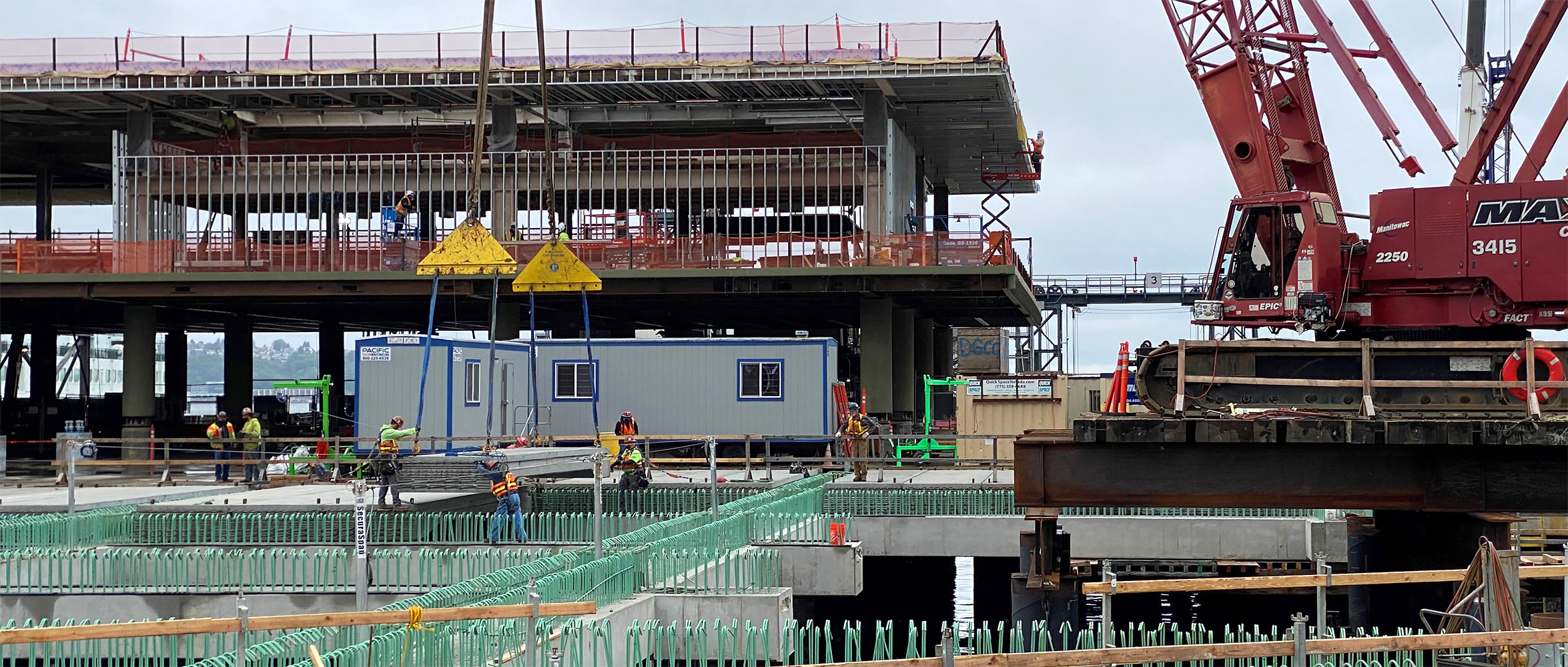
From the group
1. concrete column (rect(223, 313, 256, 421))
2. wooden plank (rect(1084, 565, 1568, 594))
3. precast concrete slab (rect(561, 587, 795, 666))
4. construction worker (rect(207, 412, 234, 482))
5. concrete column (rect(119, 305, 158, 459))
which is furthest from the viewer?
concrete column (rect(223, 313, 256, 421))

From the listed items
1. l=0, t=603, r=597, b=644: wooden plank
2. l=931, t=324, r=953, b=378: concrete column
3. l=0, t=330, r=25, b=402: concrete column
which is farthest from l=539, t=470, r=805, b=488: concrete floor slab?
l=0, t=330, r=25, b=402: concrete column

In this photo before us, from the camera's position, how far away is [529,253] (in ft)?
143

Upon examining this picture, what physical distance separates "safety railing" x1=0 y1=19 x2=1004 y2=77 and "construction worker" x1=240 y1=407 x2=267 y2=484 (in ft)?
50.4

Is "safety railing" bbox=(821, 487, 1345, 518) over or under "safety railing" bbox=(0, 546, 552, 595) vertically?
over

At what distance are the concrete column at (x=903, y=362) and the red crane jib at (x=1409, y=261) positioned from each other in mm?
26851

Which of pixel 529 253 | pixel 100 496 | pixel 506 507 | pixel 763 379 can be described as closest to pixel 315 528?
pixel 506 507

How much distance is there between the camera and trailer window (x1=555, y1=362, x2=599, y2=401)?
129ft

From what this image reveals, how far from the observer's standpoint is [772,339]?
127 feet

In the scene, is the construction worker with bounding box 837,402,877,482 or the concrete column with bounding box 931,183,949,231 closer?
the construction worker with bounding box 837,402,877,482

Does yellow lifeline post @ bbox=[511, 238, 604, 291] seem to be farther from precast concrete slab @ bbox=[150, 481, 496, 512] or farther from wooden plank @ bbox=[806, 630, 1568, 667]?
wooden plank @ bbox=[806, 630, 1568, 667]

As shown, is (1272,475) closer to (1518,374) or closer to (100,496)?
(1518,374)

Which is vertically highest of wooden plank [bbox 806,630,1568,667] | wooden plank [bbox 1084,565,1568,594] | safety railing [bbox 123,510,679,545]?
wooden plank [bbox 1084,565,1568,594]

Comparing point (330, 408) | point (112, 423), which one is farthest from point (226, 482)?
point (112, 423)

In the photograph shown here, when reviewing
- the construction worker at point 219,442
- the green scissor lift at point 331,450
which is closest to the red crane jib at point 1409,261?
the green scissor lift at point 331,450
